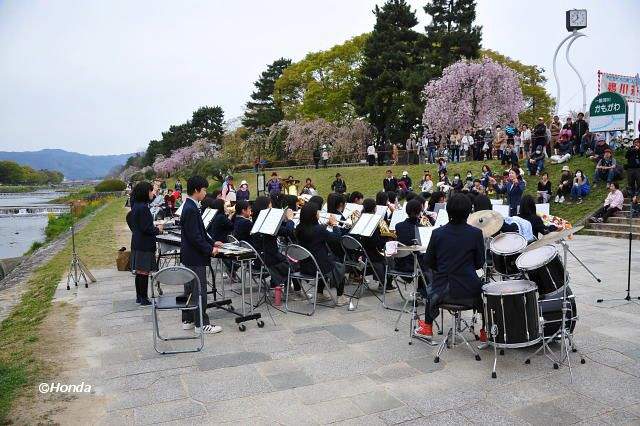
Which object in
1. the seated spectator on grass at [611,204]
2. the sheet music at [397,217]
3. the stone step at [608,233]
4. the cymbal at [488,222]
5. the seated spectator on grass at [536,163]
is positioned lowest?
the stone step at [608,233]

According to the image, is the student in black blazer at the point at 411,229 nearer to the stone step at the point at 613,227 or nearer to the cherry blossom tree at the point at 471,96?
the stone step at the point at 613,227

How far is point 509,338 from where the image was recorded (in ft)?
15.1

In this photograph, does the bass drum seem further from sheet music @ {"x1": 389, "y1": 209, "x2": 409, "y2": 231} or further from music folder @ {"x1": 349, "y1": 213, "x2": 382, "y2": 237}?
sheet music @ {"x1": 389, "y1": 209, "x2": 409, "y2": 231}

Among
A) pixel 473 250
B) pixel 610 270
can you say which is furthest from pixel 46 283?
pixel 610 270

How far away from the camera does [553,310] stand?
4797mm

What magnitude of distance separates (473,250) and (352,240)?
2441 millimetres

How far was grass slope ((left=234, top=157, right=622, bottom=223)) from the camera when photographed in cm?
1612

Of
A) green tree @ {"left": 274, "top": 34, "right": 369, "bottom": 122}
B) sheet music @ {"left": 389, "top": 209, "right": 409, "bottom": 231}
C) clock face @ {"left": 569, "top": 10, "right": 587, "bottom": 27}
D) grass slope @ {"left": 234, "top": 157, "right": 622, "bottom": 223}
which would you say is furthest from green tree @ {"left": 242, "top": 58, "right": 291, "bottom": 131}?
sheet music @ {"left": 389, "top": 209, "right": 409, "bottom": 231}

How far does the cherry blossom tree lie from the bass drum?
28.8 metres

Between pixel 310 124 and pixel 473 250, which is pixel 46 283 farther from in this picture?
pixel 310 124

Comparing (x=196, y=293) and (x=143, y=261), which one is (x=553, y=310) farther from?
(x=143, y=261)

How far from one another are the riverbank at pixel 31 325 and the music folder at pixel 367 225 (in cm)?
399

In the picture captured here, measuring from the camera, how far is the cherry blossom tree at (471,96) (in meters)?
32.1

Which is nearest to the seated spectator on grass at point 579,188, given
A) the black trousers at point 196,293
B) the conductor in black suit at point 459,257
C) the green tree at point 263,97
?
the conductor in black suit at point 459,257
